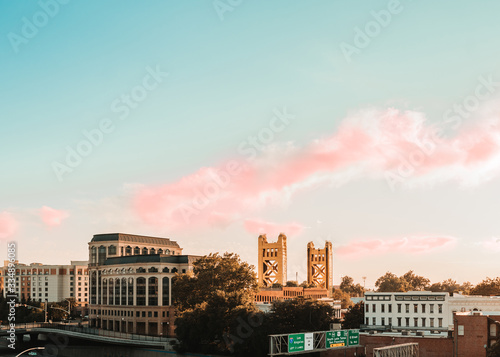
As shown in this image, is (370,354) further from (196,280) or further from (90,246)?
(90,246)

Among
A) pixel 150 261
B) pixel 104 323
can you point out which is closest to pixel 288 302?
pixel 150 261

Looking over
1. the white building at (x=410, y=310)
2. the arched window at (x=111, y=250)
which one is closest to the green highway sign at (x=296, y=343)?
the white building at (x=410, y=310)

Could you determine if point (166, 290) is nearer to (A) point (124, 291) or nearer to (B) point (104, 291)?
(A) point (124, 291)

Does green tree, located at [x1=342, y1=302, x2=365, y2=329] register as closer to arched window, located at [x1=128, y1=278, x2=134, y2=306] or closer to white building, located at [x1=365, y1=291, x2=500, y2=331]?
white building, located at [x1=365, y1=291, x2=500, y2=331]

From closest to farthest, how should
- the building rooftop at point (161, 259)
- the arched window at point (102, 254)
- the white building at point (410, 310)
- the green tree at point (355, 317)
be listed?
1. the white building at point (410, 310)
2. the green tree at point (355, 317)
3. the building rooftop at point (161, 259)
4. the arched window at point (102, 254)

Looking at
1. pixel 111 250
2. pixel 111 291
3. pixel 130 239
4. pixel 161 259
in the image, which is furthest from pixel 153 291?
pixel 130 239

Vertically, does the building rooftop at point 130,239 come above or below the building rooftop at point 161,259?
Result: above

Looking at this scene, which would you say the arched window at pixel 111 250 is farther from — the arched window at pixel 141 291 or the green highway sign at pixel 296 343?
the green highway sign at pixel 296 343
